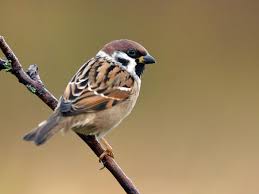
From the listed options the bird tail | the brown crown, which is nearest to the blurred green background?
the brown crown

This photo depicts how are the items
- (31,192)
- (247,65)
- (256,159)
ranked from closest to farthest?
(31,192), (256,159), (247,65)

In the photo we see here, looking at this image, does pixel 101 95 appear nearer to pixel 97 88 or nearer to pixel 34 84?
pixel 97 88

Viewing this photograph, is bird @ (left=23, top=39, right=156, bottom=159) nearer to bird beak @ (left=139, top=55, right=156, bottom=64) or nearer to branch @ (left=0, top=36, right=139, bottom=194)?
bird beak @ (left=139, top=55, right=156, bottom=64)

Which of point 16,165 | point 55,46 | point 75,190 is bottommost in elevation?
point 75,190

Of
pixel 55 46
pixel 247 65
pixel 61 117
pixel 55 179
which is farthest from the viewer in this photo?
pixel 247 65

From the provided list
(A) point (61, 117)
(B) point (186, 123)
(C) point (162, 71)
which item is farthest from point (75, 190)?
(A) point (61, 117)

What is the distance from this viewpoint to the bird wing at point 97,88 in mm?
3395

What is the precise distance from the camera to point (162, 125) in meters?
6.78

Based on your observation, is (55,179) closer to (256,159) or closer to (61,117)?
(256,159)

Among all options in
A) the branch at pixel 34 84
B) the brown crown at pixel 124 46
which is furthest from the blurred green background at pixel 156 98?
the branch at pixel 34 84

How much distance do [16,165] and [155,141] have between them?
143cm

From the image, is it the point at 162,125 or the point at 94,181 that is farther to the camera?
the point at 162,125

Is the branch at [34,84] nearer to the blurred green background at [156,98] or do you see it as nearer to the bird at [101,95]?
the bird at [101,95]

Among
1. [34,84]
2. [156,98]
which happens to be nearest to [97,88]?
[34,84]
